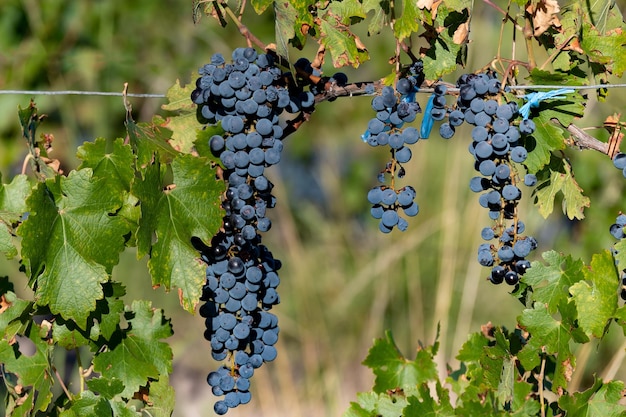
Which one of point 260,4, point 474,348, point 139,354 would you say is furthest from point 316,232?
point 260,4

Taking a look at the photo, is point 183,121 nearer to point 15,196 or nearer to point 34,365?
point 15,196

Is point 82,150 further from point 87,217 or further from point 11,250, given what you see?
point 11,250

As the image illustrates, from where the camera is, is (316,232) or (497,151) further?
(316,232)

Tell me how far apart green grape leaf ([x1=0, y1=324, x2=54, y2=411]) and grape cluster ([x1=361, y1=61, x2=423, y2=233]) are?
2.60 feet

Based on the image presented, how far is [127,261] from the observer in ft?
14.3

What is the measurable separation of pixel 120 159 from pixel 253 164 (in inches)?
11.6

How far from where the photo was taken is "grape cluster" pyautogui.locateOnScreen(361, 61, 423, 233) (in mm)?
1646

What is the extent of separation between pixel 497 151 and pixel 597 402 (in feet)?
1.95

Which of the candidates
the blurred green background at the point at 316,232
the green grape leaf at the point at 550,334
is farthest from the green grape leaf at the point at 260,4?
the blurred green background at the point at 316,232

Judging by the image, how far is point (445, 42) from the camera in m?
1.71

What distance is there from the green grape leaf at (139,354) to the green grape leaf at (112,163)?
0.31m

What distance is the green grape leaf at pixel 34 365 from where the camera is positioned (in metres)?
1.75

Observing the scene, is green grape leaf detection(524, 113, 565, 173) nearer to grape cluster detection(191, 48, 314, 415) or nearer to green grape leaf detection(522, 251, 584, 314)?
green grape leaf detection(522, 251, 584, 314)

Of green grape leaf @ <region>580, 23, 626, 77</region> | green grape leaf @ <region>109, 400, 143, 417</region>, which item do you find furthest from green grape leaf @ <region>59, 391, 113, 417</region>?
green grape leaf @ <region>580, 23, 626, 77</region>
